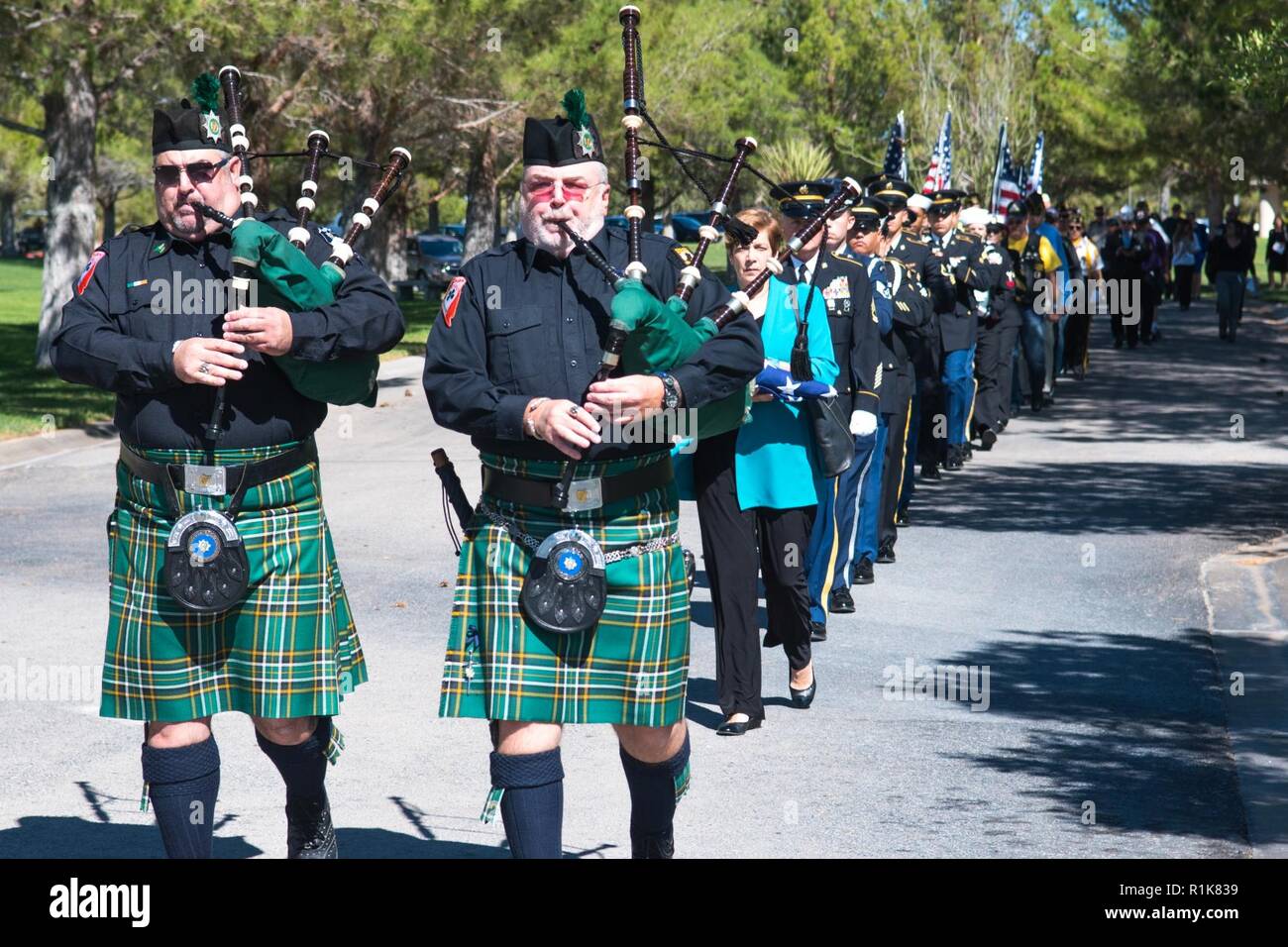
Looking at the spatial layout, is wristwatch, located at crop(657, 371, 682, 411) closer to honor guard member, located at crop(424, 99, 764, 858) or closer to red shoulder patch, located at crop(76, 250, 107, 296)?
honor guard member, located at crop(424, 99, 764, 858)

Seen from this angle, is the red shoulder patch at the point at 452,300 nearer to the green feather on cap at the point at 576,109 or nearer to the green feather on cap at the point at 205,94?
the green feather on cap at the point at 576,109

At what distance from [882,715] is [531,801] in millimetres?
2873

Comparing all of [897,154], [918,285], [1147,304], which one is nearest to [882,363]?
[918,285]

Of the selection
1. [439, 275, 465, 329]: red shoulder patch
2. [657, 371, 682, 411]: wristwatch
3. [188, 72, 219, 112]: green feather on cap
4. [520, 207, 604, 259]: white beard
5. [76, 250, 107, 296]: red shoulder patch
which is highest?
[188, 72, 219, 112]: green feather on cap

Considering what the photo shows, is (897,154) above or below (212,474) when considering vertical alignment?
above

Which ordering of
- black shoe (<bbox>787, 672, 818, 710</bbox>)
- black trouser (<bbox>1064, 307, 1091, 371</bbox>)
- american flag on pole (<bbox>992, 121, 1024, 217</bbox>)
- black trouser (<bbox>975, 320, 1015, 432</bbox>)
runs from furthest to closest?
black trouser (<bbox>1064, 307, 1091, 371</bbox>), american flag on pole (<bbox>992, 121, 1024, 217</bbox>), black trouser (<bbox>975, 320, 1015, 432</bbox>), black shoe (<bbox>787, 672, 818, 710</bbox>)

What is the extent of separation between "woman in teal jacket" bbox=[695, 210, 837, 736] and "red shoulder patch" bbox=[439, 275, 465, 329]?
2.39 metres

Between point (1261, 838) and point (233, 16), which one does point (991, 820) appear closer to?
point (1261, 838)

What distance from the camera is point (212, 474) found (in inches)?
181

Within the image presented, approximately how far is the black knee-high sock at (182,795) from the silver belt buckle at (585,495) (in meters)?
1.10

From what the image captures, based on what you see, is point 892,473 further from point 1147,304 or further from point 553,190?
point 1147,304

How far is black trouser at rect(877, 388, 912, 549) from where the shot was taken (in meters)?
9.98

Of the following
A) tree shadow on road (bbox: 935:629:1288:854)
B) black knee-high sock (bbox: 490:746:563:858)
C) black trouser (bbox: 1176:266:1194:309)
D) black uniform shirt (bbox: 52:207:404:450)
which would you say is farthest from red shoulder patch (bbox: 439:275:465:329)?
black trouser (bbox: 1176:266:1194:309)
